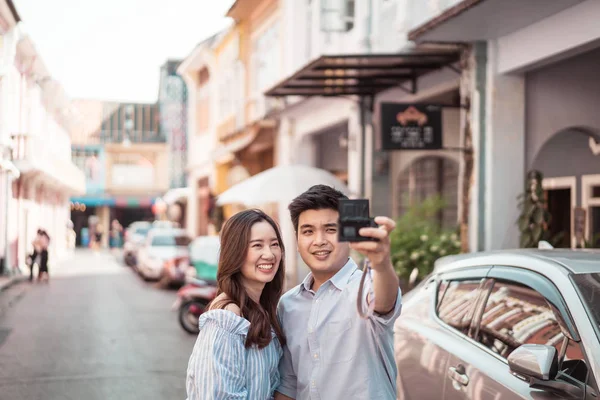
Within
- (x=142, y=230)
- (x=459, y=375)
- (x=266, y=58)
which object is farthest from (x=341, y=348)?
(x=142, y=230)

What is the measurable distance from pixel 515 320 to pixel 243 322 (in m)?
1.72

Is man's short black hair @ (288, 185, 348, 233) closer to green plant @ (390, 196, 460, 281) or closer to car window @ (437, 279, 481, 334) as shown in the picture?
car window @ (437, 279, 481, 334)

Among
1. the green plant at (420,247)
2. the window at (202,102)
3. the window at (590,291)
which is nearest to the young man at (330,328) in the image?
the window at (590,291)

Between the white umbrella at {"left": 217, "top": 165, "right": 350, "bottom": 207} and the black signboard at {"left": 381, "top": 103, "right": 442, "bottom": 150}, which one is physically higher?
the black signboard at {"left": 381, "top": 103, "right": 442, "bottom": 150}

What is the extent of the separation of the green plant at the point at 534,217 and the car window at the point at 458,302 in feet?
18.7

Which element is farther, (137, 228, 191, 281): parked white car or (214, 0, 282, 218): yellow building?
(214, 0, 282, 218): yellow building

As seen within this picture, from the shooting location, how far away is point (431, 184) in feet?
53.5

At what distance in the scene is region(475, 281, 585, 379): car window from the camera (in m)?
3.98

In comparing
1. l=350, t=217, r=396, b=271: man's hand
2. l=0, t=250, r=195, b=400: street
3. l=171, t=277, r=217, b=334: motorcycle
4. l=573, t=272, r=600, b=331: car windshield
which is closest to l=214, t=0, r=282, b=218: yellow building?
l=0, t=250, r=195, b=400: street

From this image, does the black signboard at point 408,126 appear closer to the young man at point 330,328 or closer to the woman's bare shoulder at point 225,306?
the young man at point 330,328

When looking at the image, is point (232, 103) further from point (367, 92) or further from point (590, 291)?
point (590, 291)

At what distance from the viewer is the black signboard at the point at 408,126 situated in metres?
11.7

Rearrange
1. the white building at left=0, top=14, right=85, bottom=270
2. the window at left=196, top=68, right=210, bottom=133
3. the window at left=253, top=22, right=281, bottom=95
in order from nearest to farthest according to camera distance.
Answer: the window at left=253, top=22, right=281, bottom=95, the white building at left=0, top=14, right=85, bottom=270, the window at left=196, top=68, right=210, bottom=133

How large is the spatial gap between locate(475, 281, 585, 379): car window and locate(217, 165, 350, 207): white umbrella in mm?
10278
